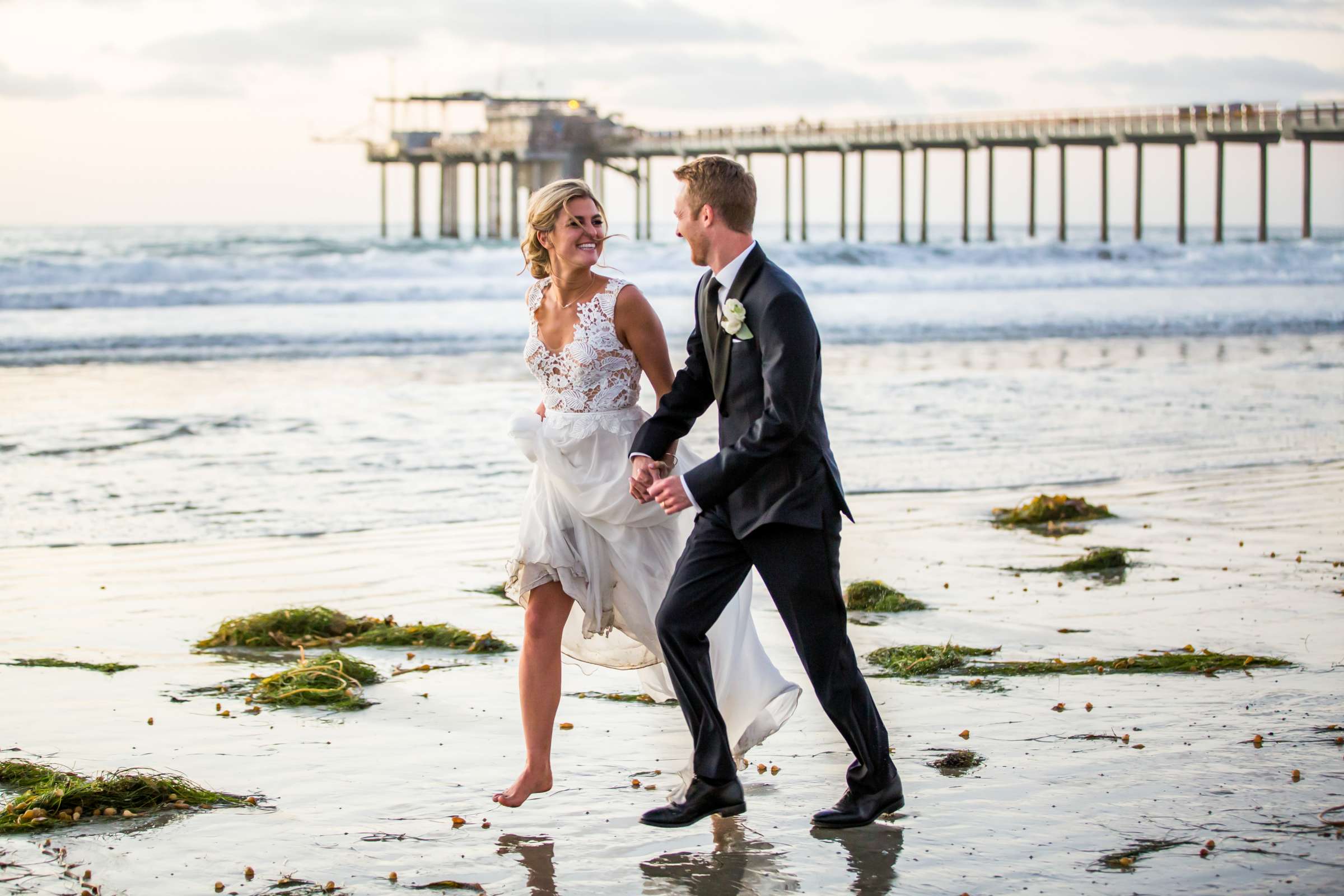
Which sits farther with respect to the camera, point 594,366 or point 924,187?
point 924,187

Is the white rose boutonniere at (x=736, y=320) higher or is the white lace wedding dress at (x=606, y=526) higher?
the white rose boutonniere at (x=736, y=320)

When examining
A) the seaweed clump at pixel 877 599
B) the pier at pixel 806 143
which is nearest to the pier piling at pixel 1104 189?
the pier at pixel 806 143

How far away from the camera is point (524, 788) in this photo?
3.92 metres

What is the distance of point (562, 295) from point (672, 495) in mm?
837

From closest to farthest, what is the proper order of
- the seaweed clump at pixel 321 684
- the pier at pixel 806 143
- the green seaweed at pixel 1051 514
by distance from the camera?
the seaweed clump at pixel 321 684 → the green seaweed at pixel 1051 514 → the pier at pixel 806 143

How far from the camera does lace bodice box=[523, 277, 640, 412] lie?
414 centimetres

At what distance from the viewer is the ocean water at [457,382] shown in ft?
31.9

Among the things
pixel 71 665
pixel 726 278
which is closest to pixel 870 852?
pixel 726 278

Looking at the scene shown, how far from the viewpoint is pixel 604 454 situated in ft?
13.4

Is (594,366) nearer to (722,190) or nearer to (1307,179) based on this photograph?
(722,190)

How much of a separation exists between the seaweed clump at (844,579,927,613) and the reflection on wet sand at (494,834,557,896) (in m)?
2.71

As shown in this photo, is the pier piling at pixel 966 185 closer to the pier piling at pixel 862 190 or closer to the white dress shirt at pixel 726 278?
Answer: the pier piling at pixel 862 190

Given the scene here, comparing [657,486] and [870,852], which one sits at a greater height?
[657,486]

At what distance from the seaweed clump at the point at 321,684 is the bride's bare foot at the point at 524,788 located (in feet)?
3.97
